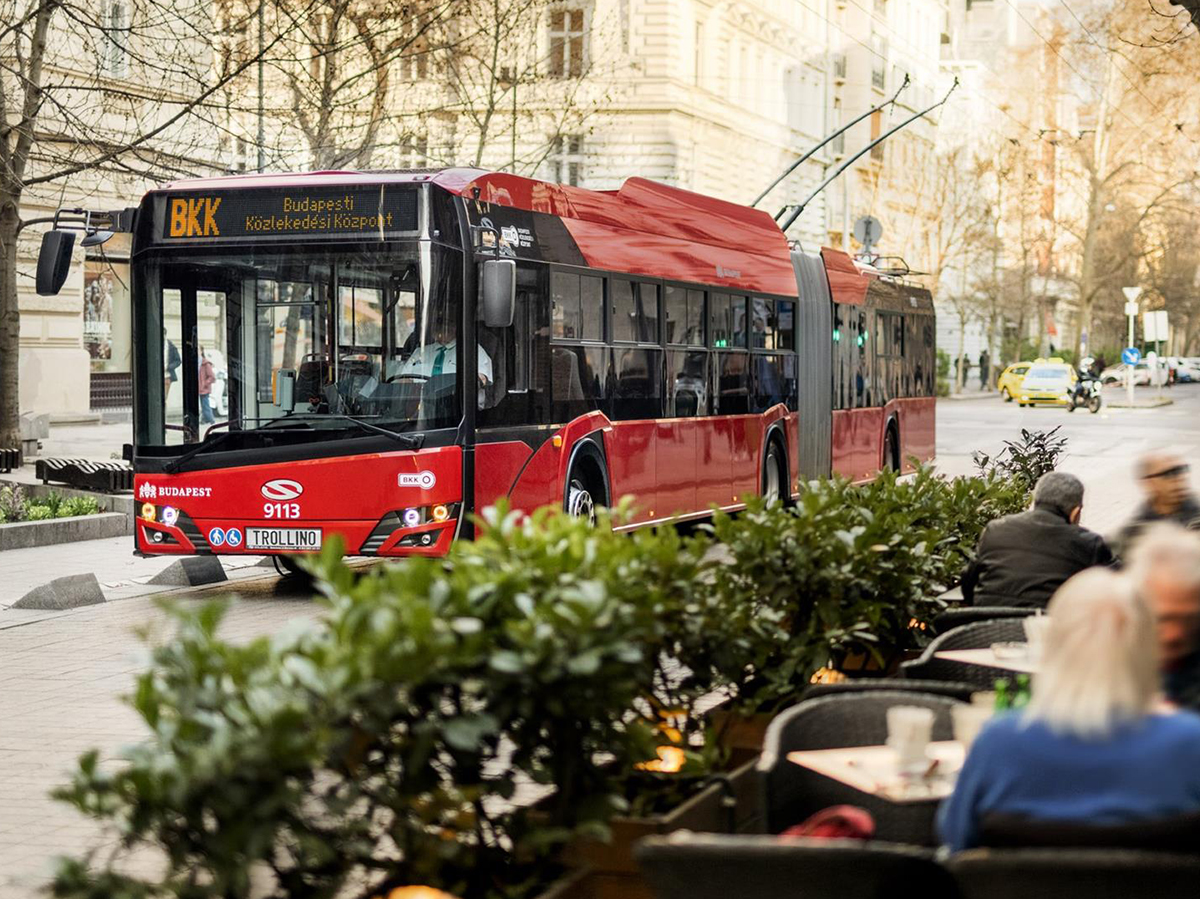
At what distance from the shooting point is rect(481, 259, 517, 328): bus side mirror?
45.0 ft

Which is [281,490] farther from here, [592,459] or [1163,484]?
[1163,484]

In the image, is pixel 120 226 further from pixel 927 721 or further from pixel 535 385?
pixel 927 721

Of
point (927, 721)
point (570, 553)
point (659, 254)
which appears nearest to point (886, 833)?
point (927, 721)

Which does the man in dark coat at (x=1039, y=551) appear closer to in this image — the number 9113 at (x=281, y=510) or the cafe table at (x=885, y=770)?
the cafe table at (x=885, y=770)

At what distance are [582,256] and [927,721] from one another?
11.4 metres

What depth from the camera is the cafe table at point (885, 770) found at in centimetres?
477

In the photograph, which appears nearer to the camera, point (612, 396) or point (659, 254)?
point (612, 396)

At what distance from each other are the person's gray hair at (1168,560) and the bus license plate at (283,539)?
9.92 m

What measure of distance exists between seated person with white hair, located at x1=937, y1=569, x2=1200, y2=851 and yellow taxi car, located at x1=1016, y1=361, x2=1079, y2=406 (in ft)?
195

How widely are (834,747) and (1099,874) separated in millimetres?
1647

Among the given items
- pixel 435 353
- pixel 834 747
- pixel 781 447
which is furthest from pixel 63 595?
pixel 834 747

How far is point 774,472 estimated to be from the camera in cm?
Answer: 2198

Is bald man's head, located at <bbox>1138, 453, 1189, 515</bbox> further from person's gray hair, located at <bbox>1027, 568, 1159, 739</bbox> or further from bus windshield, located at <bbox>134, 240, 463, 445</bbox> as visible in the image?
bus windshield, located at <bbox>134, 240, 463, 445</bbox>

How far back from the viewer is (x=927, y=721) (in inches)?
195
